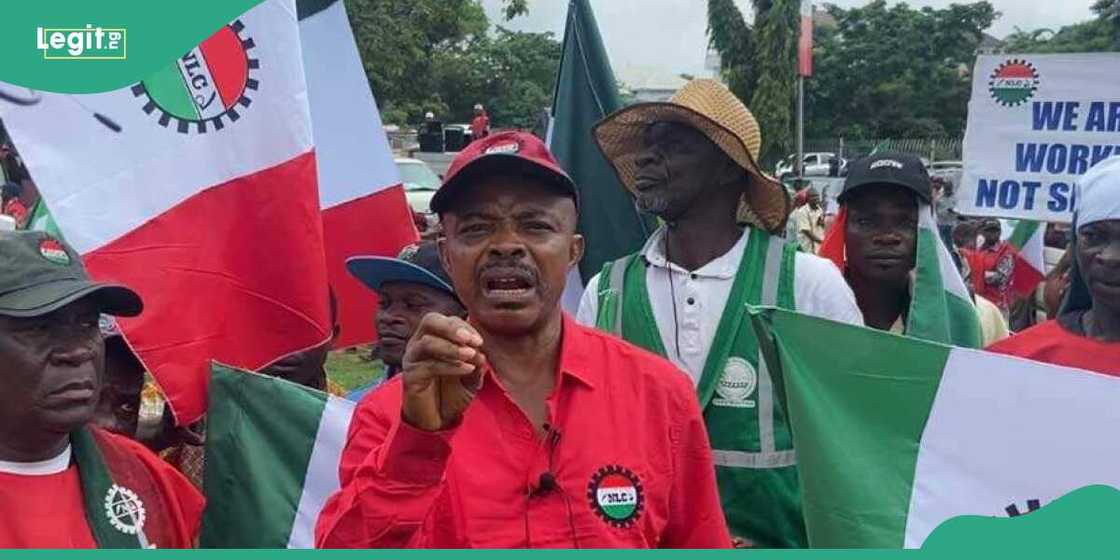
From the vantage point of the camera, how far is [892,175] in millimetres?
4109

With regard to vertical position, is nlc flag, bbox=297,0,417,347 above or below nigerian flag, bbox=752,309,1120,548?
above

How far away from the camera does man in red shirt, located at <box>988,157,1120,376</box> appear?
307cm

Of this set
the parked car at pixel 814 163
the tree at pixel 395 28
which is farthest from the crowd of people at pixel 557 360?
the parked car at pixel 814 163

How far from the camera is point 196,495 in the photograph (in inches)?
115

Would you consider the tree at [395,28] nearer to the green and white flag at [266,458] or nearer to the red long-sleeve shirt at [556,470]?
the green and white flag at [266,458]

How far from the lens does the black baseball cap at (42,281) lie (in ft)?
8.70

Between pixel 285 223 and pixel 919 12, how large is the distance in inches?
2253

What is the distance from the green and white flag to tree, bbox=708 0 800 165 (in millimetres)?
34733

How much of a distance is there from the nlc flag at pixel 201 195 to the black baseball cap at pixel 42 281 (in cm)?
73

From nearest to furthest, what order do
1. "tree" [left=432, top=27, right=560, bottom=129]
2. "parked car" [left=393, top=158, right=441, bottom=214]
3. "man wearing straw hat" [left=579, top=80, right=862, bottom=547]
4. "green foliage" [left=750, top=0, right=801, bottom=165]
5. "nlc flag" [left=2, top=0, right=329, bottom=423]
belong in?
"man wearing straw hat" [left=579, top=80, right=862, bottom=547] → "nlc flag" [left=2, top=0, right=329, bottom=423] → "parked car" [left=393, top=158, right=441, bottom=214] → "green foliage" [left=750, top=0, right=801, bottom=165] → "tree" [left=432, top=27, right=560, bottom=129]

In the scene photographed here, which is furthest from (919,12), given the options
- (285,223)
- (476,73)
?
(285,223)

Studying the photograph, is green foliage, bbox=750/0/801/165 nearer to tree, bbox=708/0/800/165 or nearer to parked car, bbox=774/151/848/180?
tree, bbox=708/0/800/165

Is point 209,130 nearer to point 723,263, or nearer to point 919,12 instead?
point 723,263

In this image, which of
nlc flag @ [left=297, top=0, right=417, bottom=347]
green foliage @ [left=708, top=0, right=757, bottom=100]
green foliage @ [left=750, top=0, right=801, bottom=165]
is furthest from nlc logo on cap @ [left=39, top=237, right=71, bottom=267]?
green foliage @ [left=708, top=0, right=757, bottom=100]
